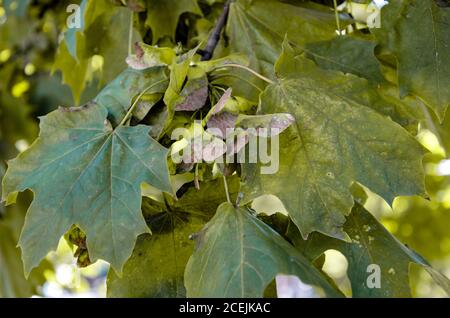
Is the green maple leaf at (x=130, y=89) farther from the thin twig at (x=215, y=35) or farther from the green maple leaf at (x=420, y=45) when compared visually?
the green maple leaf at (x=420, y=45)

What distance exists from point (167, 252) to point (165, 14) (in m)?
0.54

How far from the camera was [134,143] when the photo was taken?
1.12 m

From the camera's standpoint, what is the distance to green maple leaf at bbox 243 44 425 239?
3.47 ft

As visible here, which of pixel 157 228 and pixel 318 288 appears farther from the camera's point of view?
pixel 157 228

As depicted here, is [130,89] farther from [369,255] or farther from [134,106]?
[369,255]

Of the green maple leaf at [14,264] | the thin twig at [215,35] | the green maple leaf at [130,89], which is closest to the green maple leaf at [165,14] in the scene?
the thin twig at [215,35]

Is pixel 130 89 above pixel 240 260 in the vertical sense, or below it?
above

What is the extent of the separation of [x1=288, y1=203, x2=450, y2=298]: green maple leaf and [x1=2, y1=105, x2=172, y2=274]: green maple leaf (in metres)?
0.25

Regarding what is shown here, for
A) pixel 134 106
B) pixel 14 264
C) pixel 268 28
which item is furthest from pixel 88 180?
pixel 14 264

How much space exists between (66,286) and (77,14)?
1628 mm

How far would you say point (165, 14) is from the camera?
1472 millimetres

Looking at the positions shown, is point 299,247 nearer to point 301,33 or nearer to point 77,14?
point 301,33

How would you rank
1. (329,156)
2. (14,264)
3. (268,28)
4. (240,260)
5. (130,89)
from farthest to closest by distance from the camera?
(14,264) < (268,28) < (130,89) < (329,156) < (240,260)
